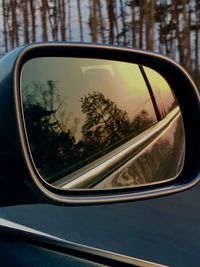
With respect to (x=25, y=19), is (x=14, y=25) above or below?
below

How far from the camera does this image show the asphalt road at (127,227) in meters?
1.53

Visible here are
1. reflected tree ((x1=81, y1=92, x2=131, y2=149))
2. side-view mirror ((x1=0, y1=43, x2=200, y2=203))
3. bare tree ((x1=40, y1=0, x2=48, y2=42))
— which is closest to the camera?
side-view mirror ((x1=0, y1=43, x2=200, y2=203))

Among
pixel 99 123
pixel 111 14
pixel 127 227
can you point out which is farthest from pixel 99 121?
pixel 111 14

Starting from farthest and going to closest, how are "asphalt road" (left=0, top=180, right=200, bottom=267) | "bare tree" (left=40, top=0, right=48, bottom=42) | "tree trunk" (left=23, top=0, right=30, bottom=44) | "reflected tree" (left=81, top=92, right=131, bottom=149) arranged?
1. "tree trunk" (left=23, top=0, right=30, bottom=44)
2. "bare tree" (left=40, top=0, right=48, bottom=42)
3. "reflected tree" (left=81, top=92, right=131, bottom=149)
4. "asphalt road" (left=0, top=180, right=200, bottom=267)

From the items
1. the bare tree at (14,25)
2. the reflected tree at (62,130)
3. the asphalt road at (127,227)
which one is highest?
the bare tree at (14,25)

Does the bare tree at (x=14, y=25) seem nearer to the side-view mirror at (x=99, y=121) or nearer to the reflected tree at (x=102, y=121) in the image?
the side-view mirror at (x=99, y=121)

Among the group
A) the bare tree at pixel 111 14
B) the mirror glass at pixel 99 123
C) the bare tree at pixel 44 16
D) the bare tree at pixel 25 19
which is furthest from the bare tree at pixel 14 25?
the mirror glass at pixel 99 123

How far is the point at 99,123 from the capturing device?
173cm

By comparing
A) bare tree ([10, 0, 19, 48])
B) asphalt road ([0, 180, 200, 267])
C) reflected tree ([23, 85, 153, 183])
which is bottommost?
asphalt road ([0, 180, 200, 267])

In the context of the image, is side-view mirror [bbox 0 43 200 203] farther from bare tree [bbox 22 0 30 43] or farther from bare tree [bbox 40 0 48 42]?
bare tree [bbox 22 0 30 43]

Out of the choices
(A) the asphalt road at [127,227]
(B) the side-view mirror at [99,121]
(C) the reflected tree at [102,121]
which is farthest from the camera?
(C) the reflected tree at [102,121]

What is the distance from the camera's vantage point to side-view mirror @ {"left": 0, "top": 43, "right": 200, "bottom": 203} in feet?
4.67

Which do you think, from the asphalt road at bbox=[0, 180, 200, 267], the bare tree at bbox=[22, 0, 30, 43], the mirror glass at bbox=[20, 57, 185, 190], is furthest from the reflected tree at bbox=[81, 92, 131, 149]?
the bare tree at bbox=[22, 0, 30, 43]

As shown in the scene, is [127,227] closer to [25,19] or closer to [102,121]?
[102,121]
